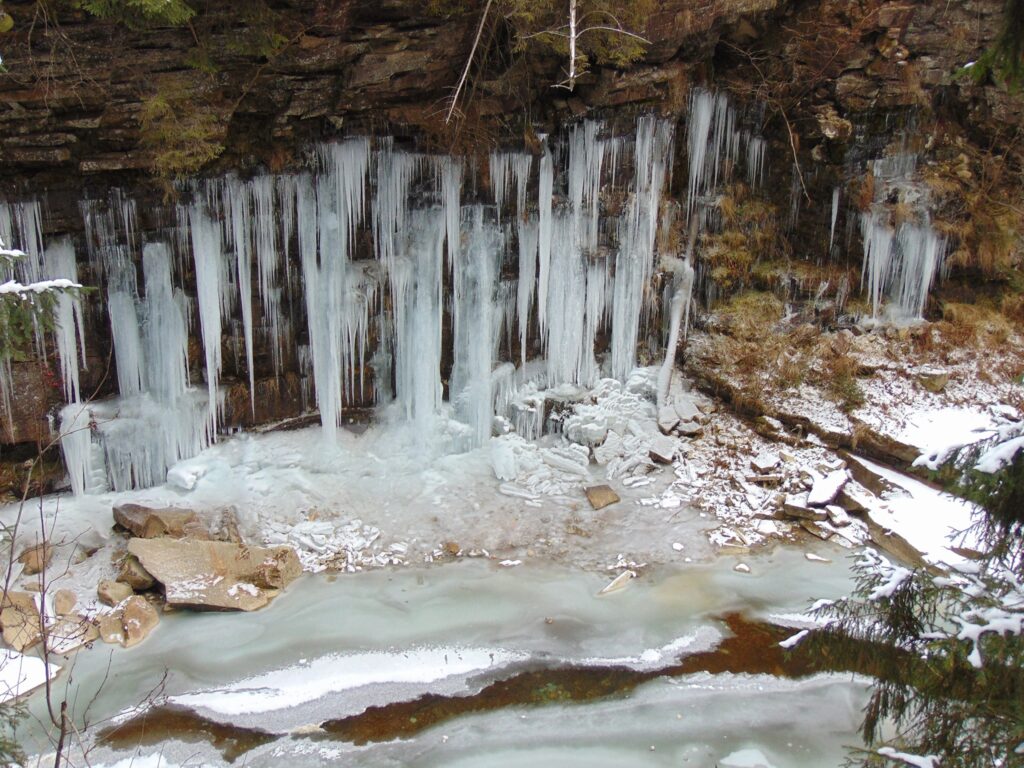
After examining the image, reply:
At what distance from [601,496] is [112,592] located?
18.1ft

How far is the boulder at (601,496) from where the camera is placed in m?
9.65

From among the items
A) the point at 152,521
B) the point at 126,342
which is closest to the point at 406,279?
the point at 126,342

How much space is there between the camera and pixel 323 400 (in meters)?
10.1

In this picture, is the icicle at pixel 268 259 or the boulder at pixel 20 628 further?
the icicle at pixel 268 259

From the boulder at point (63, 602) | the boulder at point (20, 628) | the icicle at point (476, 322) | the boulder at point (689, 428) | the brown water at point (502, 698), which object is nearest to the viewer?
the brown water at point (502, 698)

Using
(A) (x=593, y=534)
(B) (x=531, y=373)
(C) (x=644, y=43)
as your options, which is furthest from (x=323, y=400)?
(C) (x=644, y=43)

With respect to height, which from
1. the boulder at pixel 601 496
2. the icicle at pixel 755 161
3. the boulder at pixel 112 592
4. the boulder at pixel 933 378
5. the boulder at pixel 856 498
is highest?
the icicle at pixel 755 161

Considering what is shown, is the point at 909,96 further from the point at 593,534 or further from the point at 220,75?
the point at 220,75

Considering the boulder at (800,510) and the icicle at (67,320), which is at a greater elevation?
the icicle at (67,320)

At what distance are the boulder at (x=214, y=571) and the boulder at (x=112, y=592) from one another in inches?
11.9

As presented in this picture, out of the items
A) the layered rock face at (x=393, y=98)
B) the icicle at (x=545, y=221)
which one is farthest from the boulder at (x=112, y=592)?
the icicle at (x=545, y=221)

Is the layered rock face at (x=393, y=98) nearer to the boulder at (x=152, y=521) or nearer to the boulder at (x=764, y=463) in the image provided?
the boulder at (x=152, y=521)

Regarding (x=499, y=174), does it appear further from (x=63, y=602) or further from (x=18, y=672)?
(x=18, y=672)

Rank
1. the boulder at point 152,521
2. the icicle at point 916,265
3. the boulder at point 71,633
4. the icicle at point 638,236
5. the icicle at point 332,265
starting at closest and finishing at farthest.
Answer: the boulder at point 71,633, the boulder at point 152,521, the icicle at point 332,265, the icicle at point 638,236, the icicle at point 916,265
